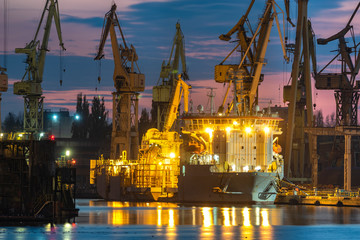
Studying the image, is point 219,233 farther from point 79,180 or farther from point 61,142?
point 61,142

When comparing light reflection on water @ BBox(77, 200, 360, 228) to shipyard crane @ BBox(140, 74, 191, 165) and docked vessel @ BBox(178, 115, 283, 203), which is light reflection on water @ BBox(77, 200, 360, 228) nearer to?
docked vessel @ BBox(178, 115, 283, 203)

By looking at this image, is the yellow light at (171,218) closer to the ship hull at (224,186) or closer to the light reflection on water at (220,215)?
the light reflection on water at (220,215)

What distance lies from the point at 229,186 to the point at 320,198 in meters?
8.86

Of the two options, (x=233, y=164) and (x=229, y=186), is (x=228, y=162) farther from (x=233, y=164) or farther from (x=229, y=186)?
(x=229, y=186)

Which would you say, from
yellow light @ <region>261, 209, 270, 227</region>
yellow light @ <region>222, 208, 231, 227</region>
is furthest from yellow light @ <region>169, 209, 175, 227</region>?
yellow light @ <region>261, 209, 270, 227</region>

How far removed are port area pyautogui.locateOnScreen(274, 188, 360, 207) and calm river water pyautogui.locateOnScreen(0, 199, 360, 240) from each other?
190 cm

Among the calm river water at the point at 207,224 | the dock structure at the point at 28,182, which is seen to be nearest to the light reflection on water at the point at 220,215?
the calm river water at the point at 207,224

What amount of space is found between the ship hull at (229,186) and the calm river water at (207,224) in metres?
1.51

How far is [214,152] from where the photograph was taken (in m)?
84.4

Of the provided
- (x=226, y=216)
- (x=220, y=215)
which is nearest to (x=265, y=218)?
(x=226, y=216)

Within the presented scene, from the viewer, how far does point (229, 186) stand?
81562mm

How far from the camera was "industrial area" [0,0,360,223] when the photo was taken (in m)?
59.2

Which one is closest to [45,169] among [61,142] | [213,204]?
[213,204]

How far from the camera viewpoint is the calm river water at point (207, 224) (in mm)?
53156
